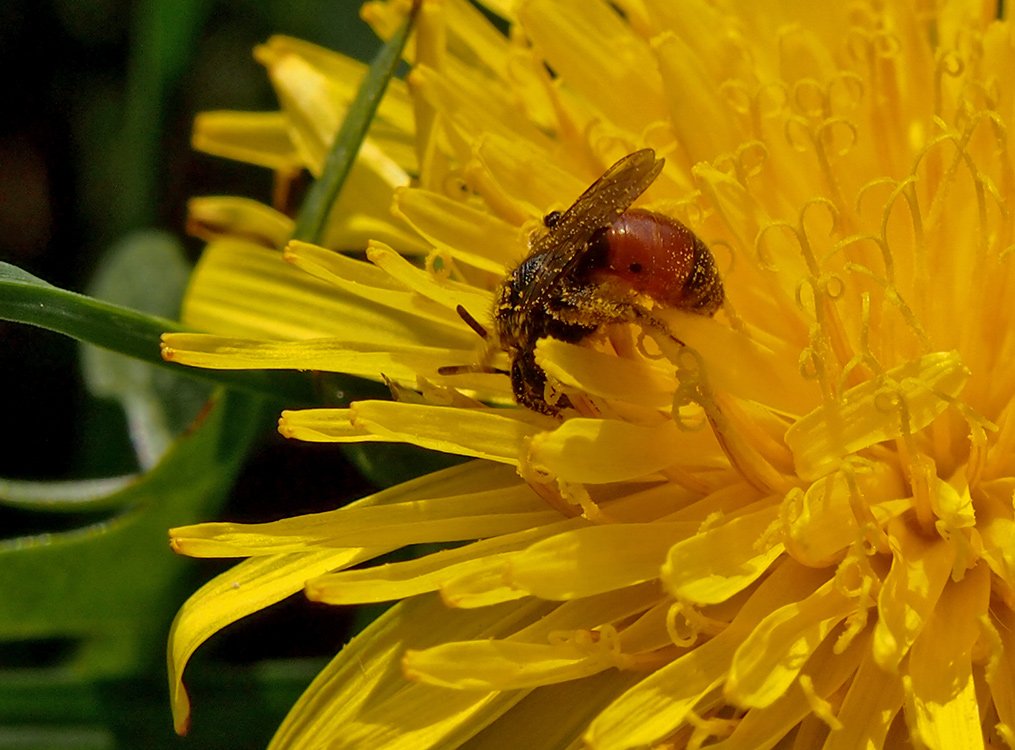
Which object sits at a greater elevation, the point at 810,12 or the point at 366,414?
the point at 810,12

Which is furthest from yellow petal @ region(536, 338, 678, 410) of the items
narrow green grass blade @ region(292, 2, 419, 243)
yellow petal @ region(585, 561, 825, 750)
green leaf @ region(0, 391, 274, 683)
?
green leaf @ region(0, 391, 274, 683)

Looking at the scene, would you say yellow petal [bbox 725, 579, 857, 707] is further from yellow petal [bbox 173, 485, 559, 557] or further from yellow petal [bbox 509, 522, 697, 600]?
yellow petal [bbox 173, 485, 559, 557]


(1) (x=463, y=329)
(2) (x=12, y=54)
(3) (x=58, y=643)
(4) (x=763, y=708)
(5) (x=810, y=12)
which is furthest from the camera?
(2) (x=12, y=54)

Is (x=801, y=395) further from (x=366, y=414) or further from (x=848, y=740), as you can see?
(x=366, y=414)

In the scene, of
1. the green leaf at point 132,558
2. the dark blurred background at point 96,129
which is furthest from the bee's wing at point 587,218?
the dark blurred background at point 96,129

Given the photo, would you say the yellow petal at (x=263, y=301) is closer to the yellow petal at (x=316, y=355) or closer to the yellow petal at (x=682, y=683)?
the yellow petal at (x=316, y=355)

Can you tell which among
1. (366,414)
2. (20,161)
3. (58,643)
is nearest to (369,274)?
(366,414)

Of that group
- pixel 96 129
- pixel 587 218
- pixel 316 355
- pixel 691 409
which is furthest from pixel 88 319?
pixel 96 129

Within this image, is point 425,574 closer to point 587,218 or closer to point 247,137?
point 587,218
